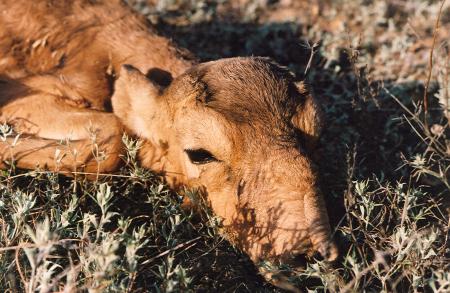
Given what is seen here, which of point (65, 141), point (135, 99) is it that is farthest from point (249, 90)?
point (65, 141)

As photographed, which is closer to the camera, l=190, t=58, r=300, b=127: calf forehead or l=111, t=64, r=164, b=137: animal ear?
l=190, t=58, r=300, b=127: calf forehead

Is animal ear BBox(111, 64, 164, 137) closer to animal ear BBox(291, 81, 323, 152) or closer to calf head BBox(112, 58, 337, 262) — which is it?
calf head BBox(112, 58, 337, 262)

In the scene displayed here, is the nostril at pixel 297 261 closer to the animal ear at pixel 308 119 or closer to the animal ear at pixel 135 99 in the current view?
the animal ear at pixel 308 119

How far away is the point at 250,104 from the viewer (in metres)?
4.31

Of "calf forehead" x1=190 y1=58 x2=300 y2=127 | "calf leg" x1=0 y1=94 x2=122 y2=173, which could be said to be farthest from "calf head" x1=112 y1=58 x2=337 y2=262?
"calf leg" x1=0 y1=94 x2=122 y2=173

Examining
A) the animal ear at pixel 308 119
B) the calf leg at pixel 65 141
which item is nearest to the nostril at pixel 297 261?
the animal ear at pixel 308 119

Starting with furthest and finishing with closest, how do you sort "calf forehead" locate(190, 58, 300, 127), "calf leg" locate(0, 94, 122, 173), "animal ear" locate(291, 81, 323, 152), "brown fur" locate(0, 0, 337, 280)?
"calf leg" locate(0, 94, 122, 173)
"animal ear" locate(291, 81, 323, 152)
"calf forehead" locate(190, 58, 300, 127)
"brown fur" locate(0, 0, 337, 280)

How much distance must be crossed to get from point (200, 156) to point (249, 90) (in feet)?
1.95

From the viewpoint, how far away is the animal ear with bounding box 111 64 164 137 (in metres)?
4.92

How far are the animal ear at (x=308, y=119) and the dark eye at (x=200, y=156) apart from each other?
2.13ft

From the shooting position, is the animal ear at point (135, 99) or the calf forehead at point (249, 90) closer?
the calf forehead at point (249, 90)

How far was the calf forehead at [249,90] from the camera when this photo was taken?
4270 mm

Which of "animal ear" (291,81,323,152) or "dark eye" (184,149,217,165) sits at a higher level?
"animal ear" (291,81,323,152)

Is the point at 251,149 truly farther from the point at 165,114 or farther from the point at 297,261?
the point at 165,114
